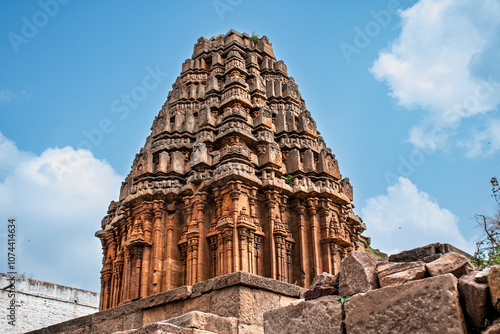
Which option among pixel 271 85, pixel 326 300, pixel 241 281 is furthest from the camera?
pixel 271 85

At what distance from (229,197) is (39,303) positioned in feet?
45.9

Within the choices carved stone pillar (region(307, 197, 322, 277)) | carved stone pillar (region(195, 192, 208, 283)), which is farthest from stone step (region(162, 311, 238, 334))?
carved stone pillar (region(307, 197, 322, 277))

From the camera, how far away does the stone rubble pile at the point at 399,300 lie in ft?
13.9

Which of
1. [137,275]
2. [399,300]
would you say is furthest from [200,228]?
[399,300]

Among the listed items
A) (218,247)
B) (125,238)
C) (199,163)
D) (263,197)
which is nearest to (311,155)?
(263,197)

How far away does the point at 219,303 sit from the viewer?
7.91 meters

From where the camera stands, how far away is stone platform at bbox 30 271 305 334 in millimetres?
7678

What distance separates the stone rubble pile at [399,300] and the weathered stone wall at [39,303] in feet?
70.8

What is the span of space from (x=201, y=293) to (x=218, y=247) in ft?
24.7

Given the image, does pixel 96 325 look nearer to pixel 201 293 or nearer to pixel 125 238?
pixel 201 293

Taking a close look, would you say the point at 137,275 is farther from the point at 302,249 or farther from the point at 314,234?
the point at 314,234

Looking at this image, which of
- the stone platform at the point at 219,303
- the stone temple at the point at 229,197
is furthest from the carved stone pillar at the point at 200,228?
the stone platform at the point at 219,303

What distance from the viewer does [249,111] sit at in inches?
797

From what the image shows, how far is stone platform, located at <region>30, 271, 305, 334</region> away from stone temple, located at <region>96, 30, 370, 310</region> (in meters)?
6.14
